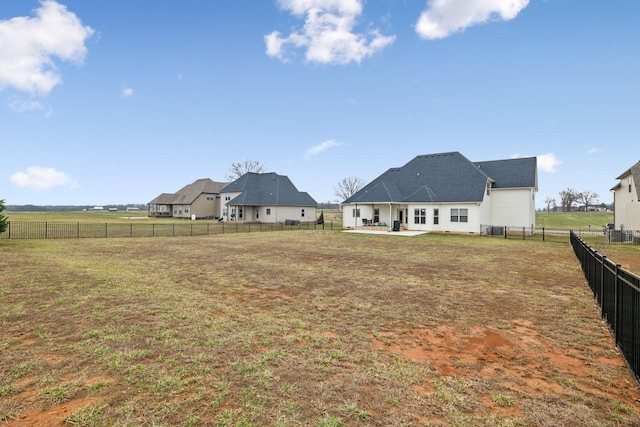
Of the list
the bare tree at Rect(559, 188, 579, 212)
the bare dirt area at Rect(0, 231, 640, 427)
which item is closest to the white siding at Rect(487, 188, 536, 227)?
the bare dirt area at Rect(0, 231, 640, 427)

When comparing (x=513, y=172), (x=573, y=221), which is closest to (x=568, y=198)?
(x=573, y=221)

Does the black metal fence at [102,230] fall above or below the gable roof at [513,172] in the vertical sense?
below

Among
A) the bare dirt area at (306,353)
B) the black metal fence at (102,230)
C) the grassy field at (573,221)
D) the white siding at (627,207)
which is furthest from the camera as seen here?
the grassy field at (573,221)

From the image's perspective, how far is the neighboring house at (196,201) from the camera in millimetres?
59406

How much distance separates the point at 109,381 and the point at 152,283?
626 cm

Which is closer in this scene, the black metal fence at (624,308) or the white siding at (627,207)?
the black metal fence at (624,308)

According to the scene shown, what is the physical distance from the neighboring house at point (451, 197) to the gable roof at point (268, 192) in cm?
1473

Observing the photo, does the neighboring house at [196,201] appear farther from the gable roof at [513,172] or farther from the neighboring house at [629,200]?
the neighboring house at [629,200]

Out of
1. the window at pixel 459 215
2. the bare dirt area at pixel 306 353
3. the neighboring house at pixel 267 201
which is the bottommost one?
the bare dirt area at pixel 306 353

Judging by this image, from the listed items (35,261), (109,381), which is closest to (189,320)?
(109,381)

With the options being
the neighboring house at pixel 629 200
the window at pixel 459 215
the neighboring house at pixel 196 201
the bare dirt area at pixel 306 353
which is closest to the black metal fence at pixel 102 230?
the window at pixel 459 215

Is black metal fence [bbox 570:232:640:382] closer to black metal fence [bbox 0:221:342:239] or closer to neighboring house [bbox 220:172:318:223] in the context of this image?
black metal fence [bbox 0:221:342:239]

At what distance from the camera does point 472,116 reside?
35.9 m

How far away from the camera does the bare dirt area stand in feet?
10.9
